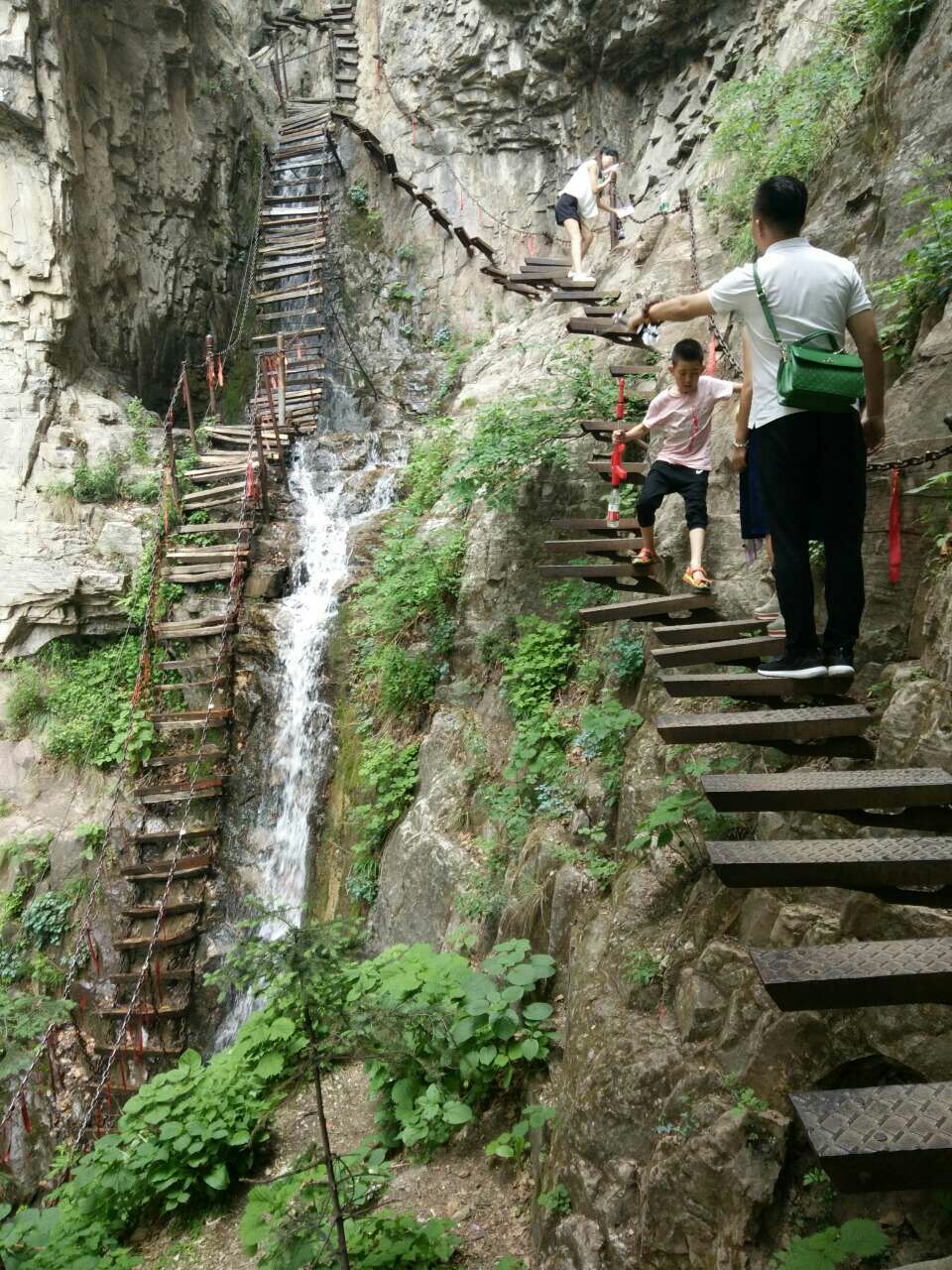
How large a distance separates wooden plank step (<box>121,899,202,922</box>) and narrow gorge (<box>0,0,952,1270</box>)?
36mm

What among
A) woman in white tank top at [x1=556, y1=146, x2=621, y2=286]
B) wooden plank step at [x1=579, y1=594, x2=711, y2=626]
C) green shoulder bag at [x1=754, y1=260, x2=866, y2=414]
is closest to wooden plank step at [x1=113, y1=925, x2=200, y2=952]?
wooden plank step at [x1=579, y1=594, x2=711, y2=626]

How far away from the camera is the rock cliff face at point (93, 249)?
10.3 metres

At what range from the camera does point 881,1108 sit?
1.52 meters

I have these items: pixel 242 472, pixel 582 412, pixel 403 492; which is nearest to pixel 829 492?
pixel 582 412

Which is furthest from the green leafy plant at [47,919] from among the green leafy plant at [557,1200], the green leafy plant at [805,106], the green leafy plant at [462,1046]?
the green leafy plant at [805,106]

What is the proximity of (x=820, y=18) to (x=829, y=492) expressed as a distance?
8.61m

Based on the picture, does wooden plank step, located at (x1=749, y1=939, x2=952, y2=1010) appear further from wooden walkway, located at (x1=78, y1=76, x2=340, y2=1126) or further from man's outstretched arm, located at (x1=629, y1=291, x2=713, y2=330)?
wooden walkway, located at (x1=78, y1=76, x2=340, y2=1126)

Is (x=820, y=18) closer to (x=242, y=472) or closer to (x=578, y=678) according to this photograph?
(x=578, y=678)

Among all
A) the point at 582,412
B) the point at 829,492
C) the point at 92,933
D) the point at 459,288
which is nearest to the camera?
the point at 829,492

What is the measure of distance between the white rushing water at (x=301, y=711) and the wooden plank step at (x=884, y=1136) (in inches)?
242

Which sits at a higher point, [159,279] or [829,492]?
[159,279]

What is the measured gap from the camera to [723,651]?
3.10m

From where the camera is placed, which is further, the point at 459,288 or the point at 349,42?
the point at 349,42

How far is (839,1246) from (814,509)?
7.40 ft
